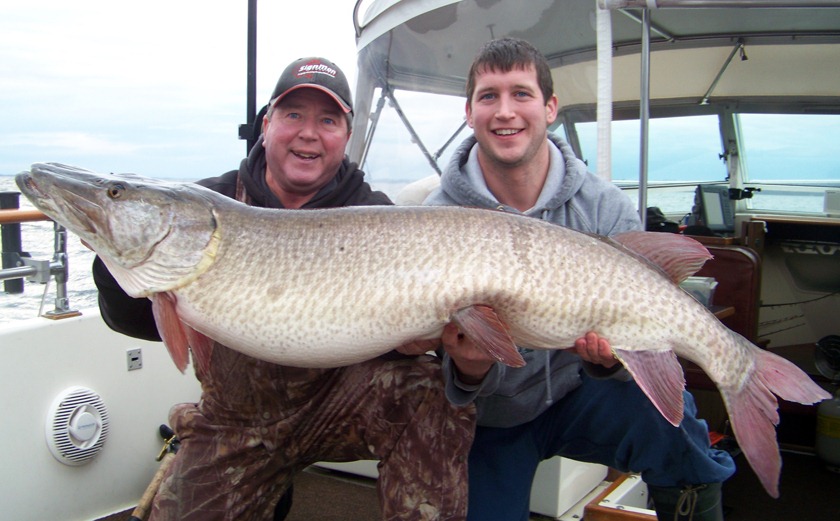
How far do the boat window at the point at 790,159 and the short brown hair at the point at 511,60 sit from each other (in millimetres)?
3889

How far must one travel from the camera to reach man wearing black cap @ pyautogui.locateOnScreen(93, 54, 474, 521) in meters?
2.55

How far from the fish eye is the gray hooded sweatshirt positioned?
128 centimetres

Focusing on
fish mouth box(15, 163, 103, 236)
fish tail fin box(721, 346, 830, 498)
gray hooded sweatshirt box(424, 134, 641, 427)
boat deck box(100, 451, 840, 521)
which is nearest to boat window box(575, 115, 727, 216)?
boat deck box(100, 451, 840, 521)

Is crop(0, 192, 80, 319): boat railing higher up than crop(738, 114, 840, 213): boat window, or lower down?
lower down

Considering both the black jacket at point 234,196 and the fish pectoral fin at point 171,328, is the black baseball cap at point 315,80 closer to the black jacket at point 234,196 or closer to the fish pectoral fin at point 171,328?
the black jacket at point 234,196

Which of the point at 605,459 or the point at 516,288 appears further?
the point at 605,459

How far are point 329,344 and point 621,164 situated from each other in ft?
8.64

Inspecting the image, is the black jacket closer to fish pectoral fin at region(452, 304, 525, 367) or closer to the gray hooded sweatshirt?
the gray hooded sweatshirt

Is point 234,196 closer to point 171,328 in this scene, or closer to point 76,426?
point 171,328

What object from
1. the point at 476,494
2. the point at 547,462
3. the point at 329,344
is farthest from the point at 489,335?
the point at 547,462

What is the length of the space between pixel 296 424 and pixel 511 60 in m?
1.63

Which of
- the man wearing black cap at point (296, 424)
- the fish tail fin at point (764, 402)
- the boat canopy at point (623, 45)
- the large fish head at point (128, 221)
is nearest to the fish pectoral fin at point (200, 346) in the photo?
the large fish head at point (128, 221)

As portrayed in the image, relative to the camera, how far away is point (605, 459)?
2803mm

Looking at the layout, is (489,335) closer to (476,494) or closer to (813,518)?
(476,494)
